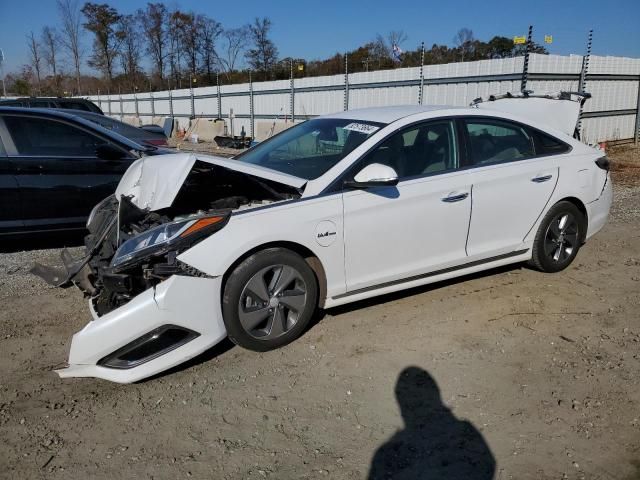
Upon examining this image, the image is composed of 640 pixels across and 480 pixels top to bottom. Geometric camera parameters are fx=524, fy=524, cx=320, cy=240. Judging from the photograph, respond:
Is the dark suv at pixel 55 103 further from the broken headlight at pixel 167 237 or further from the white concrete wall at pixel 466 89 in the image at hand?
the broken headlight at pixel 167 237

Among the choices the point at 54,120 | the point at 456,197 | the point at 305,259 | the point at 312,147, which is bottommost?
the point at 305,259

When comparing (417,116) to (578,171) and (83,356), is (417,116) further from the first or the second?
(83,356)

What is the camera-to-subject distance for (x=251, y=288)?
130 inches

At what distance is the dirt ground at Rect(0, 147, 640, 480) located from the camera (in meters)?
2.49

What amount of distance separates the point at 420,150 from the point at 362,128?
483 millimetres

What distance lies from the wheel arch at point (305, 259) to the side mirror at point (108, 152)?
3207 mm

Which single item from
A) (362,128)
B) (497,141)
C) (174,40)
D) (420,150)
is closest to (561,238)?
(497,141)

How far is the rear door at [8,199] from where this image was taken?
527 cm

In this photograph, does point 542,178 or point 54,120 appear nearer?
point 542,178

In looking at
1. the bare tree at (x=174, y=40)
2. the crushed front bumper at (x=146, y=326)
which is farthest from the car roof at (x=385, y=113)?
the bare tree at (x=174, y=40)

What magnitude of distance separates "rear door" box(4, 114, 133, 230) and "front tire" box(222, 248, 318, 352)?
315 cm

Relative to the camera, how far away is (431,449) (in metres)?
2.57

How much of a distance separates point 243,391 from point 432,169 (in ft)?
7.18

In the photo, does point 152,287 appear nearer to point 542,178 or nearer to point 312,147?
point 312,147
